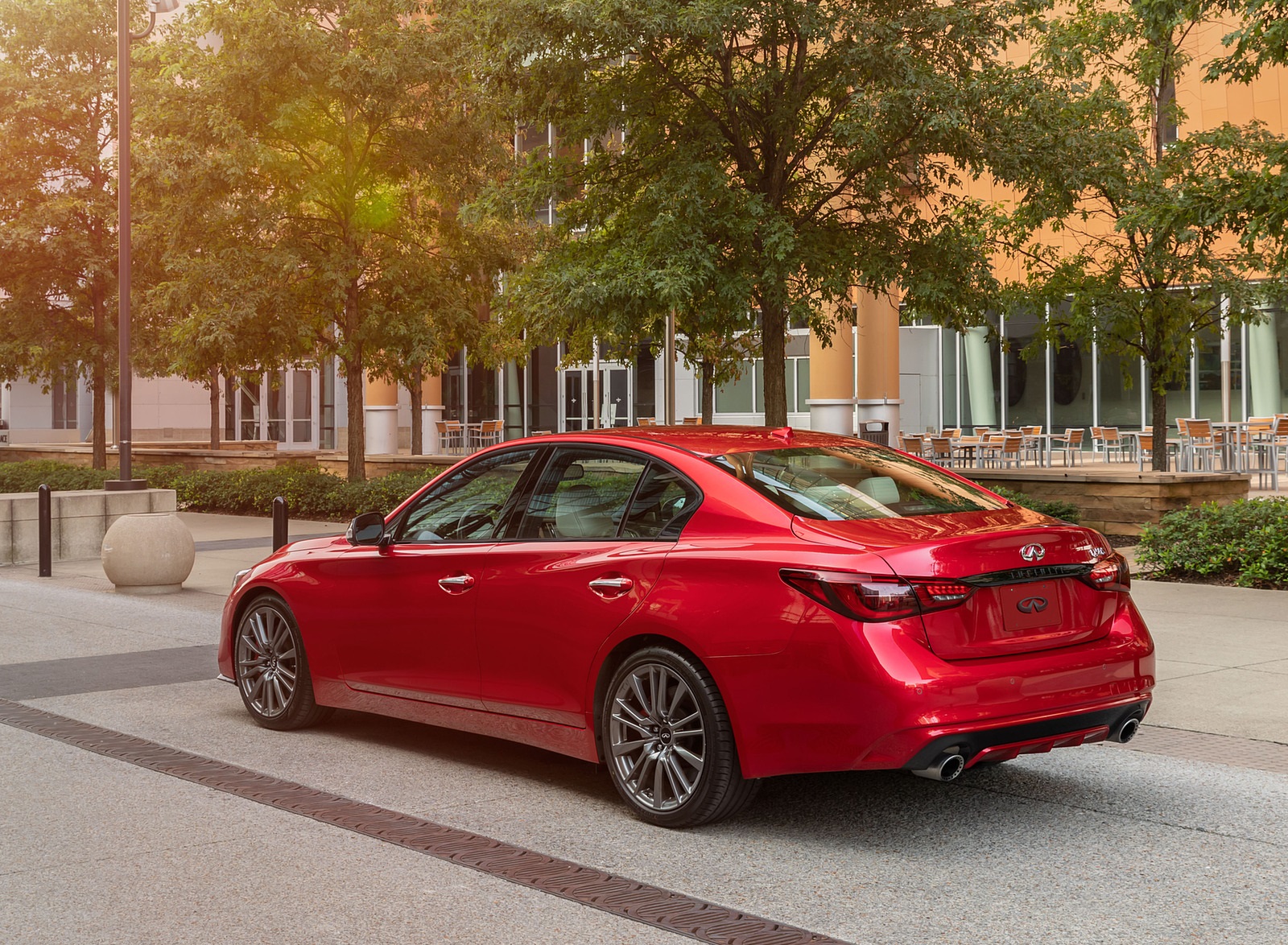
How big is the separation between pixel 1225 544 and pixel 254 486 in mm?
16880

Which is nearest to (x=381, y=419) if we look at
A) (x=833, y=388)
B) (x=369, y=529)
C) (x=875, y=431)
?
(x=833, y=388)

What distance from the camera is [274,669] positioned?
7.71 meters

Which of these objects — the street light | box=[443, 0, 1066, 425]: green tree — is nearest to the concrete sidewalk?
the street light

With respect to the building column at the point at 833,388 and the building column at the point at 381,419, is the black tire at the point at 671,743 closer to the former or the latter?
the building column at the point at 833,388

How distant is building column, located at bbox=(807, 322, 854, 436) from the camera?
1501 inches

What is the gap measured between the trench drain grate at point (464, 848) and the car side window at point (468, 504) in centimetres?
129

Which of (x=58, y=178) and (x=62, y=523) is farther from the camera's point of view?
(x=58, y=178)

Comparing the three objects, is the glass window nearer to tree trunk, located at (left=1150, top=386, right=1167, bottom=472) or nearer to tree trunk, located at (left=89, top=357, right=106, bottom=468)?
tree trunk, located at (left=89, top=357, right=106, bottom=468)

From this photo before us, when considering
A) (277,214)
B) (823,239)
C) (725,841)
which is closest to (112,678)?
(725,841)

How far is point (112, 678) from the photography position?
940 centimetres

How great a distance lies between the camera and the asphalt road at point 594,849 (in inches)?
180

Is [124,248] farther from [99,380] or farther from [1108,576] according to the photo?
[1108,576]

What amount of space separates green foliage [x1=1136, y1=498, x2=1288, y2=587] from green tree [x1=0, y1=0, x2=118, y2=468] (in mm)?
22082

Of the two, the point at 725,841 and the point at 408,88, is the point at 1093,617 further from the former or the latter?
the point at 408,88
